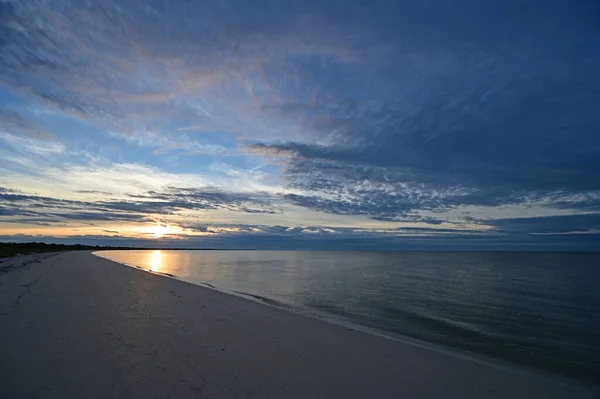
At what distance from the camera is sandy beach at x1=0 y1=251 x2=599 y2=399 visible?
6727mm

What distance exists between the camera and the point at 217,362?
826 cm

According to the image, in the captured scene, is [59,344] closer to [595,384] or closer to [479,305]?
[595,384]

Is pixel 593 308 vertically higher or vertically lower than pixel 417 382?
lower

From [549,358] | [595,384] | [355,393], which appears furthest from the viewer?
[549,358]

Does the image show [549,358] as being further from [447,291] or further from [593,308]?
[447,291]

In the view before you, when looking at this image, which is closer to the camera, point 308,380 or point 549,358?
point 308,380

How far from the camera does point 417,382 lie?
807cm

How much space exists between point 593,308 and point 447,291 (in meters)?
10.4

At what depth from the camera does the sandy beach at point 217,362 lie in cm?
673

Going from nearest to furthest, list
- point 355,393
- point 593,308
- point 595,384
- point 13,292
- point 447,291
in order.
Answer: point 355,393
point 595,384
point 13,292
point 593,308
point 447,291

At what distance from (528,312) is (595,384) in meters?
13.4

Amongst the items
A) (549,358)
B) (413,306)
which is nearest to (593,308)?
(413,306)

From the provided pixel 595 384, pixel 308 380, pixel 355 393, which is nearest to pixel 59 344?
pixel 308 380

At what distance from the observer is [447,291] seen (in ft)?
101
